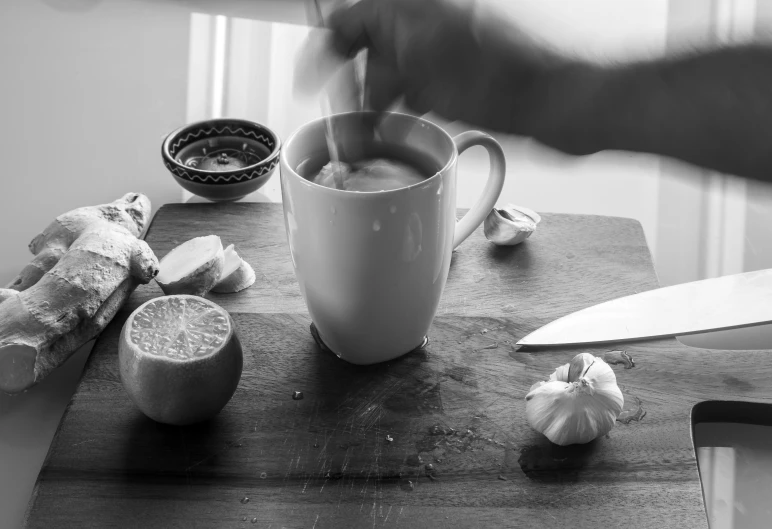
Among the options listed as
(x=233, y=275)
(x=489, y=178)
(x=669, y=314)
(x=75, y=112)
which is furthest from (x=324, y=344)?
(x=75, y=112)

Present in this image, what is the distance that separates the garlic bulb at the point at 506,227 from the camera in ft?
3.41

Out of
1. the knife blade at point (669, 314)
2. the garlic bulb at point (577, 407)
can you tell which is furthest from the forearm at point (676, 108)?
the garlic bulb at point (577, 407)

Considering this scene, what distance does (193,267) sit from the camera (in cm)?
95

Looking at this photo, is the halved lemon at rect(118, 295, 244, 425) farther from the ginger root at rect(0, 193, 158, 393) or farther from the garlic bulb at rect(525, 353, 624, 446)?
the garlic bulb at rect(525, 353, 624, 446)

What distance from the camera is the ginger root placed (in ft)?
2.79

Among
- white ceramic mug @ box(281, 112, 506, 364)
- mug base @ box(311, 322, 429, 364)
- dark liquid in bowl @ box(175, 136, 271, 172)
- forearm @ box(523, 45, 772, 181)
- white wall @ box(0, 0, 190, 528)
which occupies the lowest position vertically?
white wall @ box(0, 0, 190, 528)

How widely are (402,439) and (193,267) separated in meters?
0.33

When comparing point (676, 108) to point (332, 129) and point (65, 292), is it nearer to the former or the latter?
point (332, 129)

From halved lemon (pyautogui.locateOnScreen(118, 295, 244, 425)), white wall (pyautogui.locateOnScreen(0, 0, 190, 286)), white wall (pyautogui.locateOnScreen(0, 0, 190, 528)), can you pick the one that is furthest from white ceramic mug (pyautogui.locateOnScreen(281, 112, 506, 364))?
white wall (pyautogui.locateOnScreen(0, 0, 190, 286))

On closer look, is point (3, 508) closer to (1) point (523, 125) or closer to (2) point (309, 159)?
(2) point (309, 159)

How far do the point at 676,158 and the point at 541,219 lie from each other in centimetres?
26

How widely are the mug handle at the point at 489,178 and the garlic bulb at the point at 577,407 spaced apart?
0.20 metres

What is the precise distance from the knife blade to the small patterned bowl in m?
0.46

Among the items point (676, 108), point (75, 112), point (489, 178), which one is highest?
point (676, 108)
